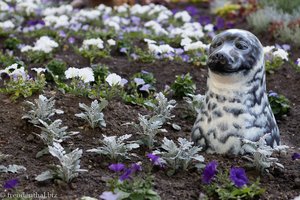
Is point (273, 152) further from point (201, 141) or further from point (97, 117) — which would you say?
point (97, 117)

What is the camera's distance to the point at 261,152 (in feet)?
12.8

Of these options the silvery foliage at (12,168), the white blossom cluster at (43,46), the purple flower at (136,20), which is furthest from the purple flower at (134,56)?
the silvery foliage at (12,168)

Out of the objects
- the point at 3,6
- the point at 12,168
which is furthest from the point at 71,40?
the point at 12,168

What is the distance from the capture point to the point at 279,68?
675 cm

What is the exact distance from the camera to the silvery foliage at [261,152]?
394cm

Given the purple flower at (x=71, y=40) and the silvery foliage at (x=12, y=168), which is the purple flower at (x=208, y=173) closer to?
the silvery foliage at (x=12, y=168)

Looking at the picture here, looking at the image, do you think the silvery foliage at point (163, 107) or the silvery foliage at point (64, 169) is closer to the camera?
the silvery foliage at point (64, 169)

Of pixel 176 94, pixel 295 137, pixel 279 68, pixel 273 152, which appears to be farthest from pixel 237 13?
pixel 273 152

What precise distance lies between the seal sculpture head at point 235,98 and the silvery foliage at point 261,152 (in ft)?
0.26

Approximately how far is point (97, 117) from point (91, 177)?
2.52 ft

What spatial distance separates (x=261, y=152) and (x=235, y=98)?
1.52 feet

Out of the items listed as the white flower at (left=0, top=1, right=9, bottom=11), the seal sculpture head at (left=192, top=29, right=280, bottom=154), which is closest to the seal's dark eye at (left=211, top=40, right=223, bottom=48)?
the seal sculpture head at (left=192, top=29, right=280, bottom=154)

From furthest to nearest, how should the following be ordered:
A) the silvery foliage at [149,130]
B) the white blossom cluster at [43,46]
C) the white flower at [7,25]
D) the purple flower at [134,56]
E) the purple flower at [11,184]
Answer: the white flower at [7,25] < the purple flower at [134,56] < the white blossom cluster at [43,46] < the silvery foliage at [149,130] < the purple flower at [11,184]

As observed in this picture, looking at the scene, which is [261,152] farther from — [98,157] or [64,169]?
[64,169]
